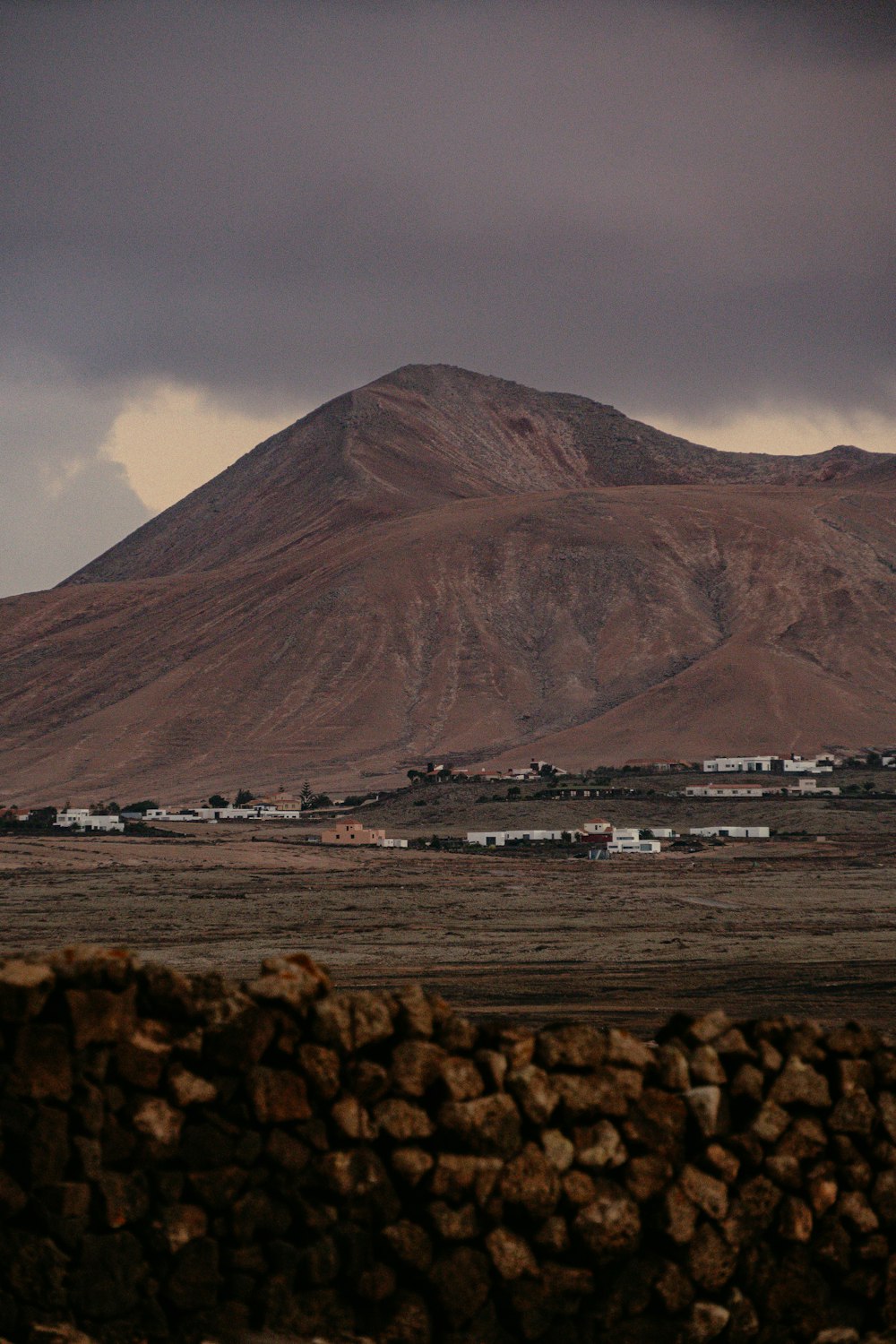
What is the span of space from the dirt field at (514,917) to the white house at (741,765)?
32987mm

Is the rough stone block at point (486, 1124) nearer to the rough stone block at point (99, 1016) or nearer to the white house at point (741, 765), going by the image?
the rough stone block at point (99, 1016)

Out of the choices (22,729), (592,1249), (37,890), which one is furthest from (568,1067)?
(22,729)

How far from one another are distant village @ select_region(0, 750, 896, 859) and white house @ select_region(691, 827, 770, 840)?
0.23 ft

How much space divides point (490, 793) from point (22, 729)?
82436mm

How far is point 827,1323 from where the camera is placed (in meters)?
9.80

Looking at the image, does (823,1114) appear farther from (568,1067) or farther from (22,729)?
(22,729)

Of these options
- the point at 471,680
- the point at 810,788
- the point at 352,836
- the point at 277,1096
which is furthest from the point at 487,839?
the point at 277,1096

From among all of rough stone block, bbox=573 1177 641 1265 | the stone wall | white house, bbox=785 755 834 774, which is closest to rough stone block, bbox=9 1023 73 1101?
the stone wall

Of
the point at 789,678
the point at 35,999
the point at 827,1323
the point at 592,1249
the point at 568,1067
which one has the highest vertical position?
the point at 789,678

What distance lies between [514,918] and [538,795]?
65909 mm

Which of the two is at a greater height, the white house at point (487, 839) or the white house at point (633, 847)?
the white house at point (487, 839)

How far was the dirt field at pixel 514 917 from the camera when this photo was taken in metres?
31.3

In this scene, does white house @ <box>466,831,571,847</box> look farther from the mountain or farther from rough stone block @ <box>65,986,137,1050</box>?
rough stone block @ <box>65,986,137,1050</box>

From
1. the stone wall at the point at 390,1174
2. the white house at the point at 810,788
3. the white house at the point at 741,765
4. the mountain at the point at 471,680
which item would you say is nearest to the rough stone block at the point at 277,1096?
the stone wall at the point at 390,1174
